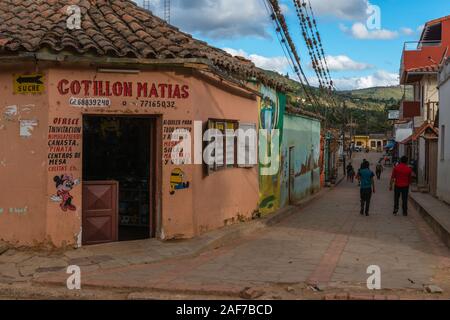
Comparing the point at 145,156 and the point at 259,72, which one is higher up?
the point at 259,72

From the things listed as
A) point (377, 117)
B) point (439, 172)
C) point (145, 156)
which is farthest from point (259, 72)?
point (377, 117)

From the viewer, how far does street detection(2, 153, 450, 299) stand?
267 inches

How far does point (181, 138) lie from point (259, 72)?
14.4ft

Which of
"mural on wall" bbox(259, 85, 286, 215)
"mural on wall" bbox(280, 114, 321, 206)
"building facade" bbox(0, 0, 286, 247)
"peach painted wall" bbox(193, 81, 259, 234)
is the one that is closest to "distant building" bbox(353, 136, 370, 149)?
"mural on wall" bbox(280, 114, 321, 206)

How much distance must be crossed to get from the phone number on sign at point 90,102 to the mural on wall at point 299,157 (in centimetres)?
846

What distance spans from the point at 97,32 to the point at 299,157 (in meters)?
12.2

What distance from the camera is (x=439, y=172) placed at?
19.1 meters

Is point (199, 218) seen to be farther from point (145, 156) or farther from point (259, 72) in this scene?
point (259, 72)

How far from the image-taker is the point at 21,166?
29.1ft

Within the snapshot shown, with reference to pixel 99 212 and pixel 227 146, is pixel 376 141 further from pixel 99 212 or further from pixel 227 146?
pixel 99 212

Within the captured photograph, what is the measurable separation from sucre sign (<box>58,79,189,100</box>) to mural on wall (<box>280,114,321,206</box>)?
765 cm

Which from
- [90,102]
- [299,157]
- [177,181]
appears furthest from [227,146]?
[299,157]

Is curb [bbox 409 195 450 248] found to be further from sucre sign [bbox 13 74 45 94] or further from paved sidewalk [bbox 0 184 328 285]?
sucre sign [bbox 13 74 45 94]

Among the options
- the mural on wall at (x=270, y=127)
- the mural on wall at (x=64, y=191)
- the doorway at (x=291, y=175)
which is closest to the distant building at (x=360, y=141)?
the doorway at (x=291, y=175)
